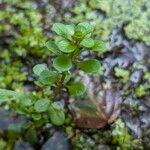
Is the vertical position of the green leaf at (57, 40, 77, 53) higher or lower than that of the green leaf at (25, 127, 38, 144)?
higher

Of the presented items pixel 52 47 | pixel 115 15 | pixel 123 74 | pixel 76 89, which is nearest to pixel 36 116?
pixel 76 89

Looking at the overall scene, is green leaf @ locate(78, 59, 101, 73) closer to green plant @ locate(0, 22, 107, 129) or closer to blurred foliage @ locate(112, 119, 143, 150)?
green plant @ locate(0, 22, 107, 129)

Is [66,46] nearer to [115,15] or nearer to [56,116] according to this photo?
[56,116]

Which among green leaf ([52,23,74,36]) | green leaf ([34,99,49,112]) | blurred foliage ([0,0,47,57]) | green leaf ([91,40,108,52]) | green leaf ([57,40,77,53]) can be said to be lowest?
blurred foliage ([0,0,47,57])

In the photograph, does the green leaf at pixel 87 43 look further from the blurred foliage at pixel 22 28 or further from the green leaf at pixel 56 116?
the blurred foliage at pixel 22 28

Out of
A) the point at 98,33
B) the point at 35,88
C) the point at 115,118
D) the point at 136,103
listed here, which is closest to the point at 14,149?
the point at 35,88

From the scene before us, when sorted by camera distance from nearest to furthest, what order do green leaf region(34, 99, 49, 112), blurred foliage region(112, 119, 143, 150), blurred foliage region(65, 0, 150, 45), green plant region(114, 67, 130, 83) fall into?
green leaf region(34, 99, 49, 112) → blurred foliage region(112, 119, 143, 150) → green plant region(114, 67, 130, 83) → blurred foliage region(65, 0, 150, 45)

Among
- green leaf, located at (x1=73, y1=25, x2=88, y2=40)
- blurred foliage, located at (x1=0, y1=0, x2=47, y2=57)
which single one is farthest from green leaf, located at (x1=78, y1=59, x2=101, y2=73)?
blurred foliage, located at (x1=0, y1=0, x2=47, y2=57)

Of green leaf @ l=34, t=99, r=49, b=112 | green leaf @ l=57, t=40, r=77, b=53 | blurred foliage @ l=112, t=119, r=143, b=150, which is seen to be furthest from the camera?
blurred foliage @ l=112, t=119, r=143, b=150

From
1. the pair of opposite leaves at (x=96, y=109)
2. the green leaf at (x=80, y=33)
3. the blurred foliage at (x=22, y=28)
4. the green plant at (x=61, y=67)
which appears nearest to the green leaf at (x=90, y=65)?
the green plant at (x=61, y=67)
